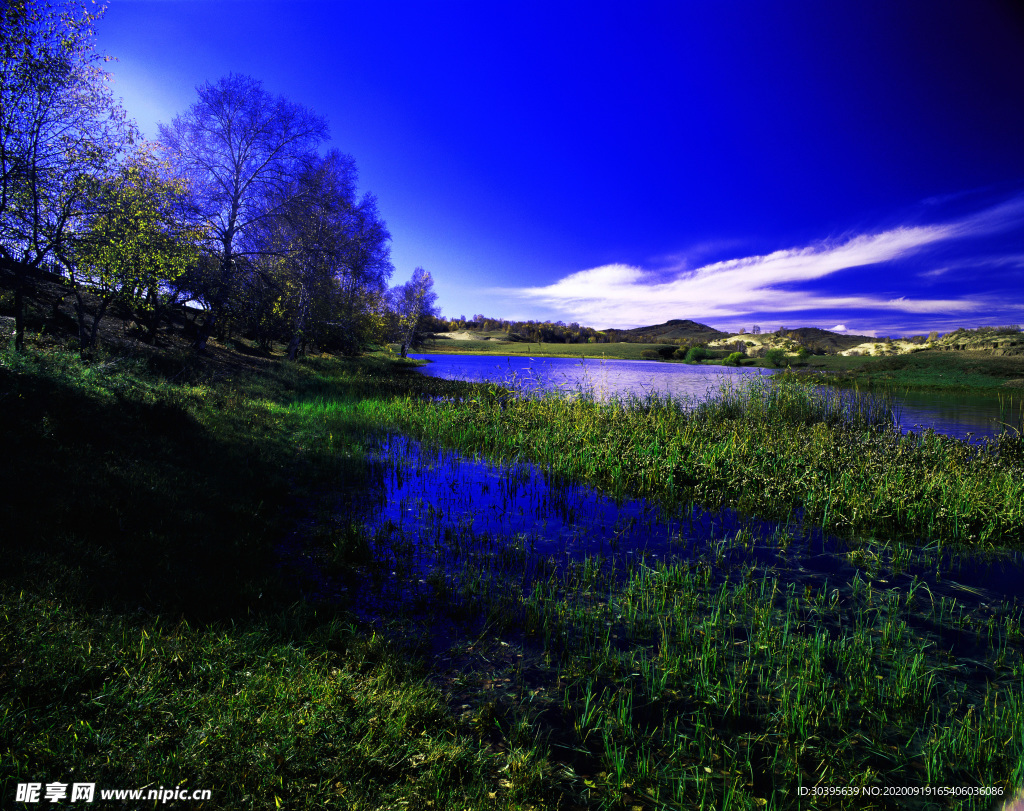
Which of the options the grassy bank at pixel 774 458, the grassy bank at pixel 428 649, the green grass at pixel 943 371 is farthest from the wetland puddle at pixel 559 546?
the green grass at pixel 943 371

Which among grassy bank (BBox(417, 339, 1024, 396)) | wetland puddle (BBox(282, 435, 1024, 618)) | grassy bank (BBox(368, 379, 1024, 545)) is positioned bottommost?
wetland puddle (BBox(282, 435, 1024, 618))

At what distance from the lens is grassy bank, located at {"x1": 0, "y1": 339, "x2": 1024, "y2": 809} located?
2.22m

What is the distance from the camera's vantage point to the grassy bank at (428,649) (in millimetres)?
2223

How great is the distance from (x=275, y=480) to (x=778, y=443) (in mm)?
9783

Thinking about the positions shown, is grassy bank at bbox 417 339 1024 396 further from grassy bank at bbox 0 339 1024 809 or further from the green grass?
grassy bank at bbox 0 339 1024 809

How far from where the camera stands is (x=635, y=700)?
303 centimetres

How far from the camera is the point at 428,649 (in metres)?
3.42

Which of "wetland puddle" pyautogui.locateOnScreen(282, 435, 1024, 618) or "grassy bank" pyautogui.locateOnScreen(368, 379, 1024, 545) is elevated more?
"grassy bank" pyautogui.locateOnScreen(368, 379, 1024, 545)

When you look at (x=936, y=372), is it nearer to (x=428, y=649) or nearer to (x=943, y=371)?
(x=943, y=371)

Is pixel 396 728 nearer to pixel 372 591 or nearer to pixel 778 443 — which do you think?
pixel 372 591

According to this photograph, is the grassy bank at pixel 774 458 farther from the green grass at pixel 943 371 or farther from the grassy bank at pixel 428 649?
the green grass at pixel 943 371

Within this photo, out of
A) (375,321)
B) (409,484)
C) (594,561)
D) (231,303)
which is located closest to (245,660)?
(594,561)

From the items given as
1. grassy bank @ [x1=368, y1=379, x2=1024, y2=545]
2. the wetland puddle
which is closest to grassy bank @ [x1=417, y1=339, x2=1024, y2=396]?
grassy bank @ [x1=368, y1=379, x2=1024, y2=545]

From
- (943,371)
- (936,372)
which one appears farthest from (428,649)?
(943,371)
